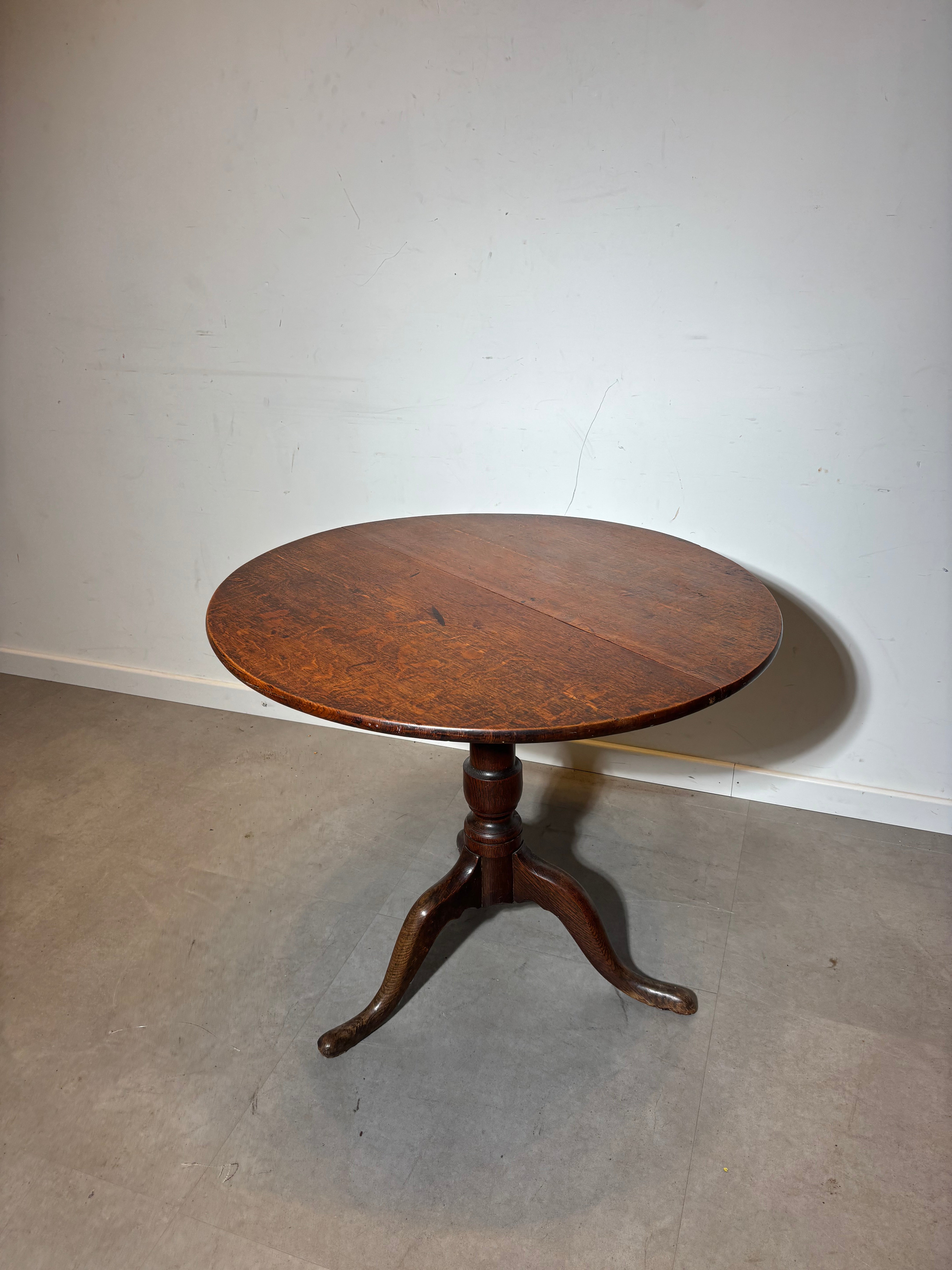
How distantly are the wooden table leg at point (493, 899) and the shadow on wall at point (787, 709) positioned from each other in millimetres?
551

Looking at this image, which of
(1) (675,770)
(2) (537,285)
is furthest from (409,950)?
(2) (537,285)

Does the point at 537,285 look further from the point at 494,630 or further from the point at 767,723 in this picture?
the point at 767,723

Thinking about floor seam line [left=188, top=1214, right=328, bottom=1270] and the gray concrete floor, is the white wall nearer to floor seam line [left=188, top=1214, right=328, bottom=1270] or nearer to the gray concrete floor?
the gray concrete floor

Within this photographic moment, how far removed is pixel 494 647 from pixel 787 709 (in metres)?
1.13

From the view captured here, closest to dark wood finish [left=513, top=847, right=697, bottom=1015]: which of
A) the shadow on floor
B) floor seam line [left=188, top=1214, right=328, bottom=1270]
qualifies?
the shadow on floor

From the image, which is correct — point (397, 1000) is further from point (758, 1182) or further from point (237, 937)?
point (758, 1182)

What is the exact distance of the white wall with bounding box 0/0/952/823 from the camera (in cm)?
164

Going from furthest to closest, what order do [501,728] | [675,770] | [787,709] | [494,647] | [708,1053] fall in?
[675,770]
[787,709]
[708,1053]
[494,647]
[501,728]

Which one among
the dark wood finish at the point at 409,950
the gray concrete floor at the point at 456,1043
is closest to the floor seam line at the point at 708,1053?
the gray concrete floor at the point at 456,1043

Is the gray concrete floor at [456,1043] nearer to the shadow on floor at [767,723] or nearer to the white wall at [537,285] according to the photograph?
the shadow on floor at [767,723]

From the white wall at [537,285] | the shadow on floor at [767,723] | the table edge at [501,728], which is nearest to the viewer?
the table edge at [501,728]

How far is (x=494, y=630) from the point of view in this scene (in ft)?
3.97

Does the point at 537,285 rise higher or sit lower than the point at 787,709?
higher

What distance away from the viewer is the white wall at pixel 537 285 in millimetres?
1641
